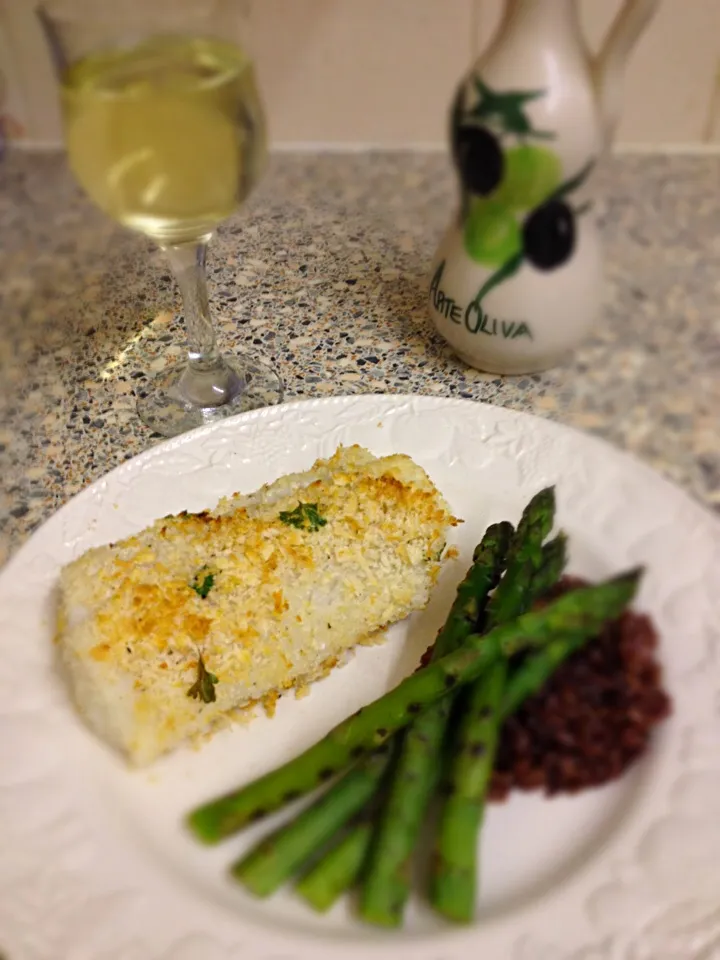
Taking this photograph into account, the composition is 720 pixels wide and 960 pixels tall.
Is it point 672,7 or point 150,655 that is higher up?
point 672,7

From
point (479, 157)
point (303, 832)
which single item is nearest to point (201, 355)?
point (479, 157)

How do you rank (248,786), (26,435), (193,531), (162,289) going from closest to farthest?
(248,786) < (193,531) < (26,435) < (162,289)

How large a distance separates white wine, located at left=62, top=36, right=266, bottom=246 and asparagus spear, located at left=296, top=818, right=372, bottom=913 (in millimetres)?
506

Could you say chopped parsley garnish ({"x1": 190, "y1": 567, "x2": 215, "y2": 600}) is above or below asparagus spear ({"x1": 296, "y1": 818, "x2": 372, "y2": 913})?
above

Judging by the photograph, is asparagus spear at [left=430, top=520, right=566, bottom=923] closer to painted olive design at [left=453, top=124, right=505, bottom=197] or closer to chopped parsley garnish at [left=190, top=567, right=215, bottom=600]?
chopped parsley garnish at [left=190, top=567, right=215, bottom=600]

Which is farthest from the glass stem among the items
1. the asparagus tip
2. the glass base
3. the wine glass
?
the asparagus tip

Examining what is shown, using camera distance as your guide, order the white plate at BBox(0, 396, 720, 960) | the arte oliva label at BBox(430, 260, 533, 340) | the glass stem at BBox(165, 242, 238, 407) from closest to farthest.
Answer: the white plate at BBox(0, 396, 720, 960) → the arte oliva label at BBox(430, 260, 533, 340) → the glass stem at BBox(165, 242, 238, 407)

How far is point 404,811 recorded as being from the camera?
505mm

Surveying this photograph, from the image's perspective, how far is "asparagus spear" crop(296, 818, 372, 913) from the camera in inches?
19.4

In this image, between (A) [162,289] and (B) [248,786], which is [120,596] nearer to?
(B) [248,786]

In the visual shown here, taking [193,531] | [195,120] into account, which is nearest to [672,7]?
[195,120]

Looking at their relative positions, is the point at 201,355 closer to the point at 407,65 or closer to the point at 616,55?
the point at 407,65

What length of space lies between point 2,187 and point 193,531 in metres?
0.74

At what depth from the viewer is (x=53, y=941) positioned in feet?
1.52
